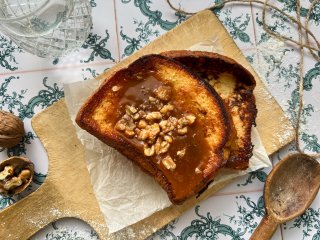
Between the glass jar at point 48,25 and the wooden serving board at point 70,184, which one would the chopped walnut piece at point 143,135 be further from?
the glass jar at point 48,25

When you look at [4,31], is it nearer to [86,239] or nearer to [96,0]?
[96,0]

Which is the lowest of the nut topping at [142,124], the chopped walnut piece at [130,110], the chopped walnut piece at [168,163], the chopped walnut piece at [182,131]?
the chopped walnut piece at [168,163]

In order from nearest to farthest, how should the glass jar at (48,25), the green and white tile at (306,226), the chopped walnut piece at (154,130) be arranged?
1. the chopped walnut piece at (154,130)
2. the glass jar at (48,25)
3. the green and white tile at (306,226)

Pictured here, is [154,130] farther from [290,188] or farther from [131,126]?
[290,188]

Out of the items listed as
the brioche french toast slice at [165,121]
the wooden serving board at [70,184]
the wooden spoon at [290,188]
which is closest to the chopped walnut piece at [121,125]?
the brioche french toast slice at [165,121]

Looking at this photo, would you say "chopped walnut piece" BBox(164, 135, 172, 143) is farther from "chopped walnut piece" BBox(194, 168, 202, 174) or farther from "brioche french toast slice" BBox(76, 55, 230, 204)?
"chopped walnut piece" BBox(194, 168, 202, 174)

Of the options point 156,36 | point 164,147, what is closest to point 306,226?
point 164,147

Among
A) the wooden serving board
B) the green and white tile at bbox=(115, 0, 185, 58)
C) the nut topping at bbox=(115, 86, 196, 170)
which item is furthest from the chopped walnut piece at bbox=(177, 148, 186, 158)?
the green and white tile at bbox=(115, 0, 185, 58)
